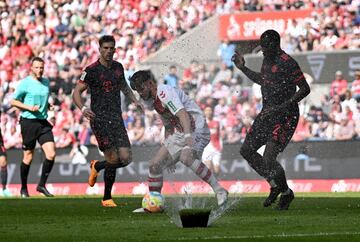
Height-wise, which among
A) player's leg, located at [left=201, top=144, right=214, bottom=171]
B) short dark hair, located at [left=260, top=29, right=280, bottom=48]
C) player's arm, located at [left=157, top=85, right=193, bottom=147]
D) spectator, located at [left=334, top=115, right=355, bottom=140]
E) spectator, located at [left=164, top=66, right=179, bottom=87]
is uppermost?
short dark hair, located at [left=260, top=29, right=280, bottom=48]

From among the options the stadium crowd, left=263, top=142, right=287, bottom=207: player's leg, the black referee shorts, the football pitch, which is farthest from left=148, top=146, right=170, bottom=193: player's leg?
the stadium crowd

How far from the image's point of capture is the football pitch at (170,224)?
433 inches

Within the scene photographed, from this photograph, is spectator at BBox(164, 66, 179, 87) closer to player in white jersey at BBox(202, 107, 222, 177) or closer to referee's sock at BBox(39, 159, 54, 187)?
player in white jersey at BBox(202, 107, 222, 177)

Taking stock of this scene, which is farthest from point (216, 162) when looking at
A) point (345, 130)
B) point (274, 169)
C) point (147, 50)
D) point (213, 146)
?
point (274, 169)

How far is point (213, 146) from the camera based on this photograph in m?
26.8

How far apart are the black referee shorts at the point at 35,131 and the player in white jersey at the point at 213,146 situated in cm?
581

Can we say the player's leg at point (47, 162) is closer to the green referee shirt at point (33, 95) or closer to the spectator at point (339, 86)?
the green referee shirt at point (33, 95)

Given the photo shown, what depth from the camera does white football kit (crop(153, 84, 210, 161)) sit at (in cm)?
1496

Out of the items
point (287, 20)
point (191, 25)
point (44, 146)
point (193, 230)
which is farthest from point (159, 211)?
point (191, 25)

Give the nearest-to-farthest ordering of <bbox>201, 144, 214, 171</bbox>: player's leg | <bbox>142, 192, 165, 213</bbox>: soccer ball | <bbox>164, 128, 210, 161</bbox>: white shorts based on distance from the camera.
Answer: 1. <bbox>142, 192, 165, 213</bbox>: soccer ball
2. <bbox>164, 128, 210, 161</bbox>: white shorts
3. <bbox>201, 144, 214, 171</bbox>: player's leg

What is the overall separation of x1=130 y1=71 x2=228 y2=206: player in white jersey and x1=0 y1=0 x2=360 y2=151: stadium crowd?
691 cm

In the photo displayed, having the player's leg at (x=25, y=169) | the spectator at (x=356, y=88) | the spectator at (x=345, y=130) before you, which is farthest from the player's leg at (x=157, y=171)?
the spectator at (x=356, y=88)

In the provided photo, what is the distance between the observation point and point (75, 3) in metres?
36.8

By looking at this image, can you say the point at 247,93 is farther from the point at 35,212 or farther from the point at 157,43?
the point at 35,212
